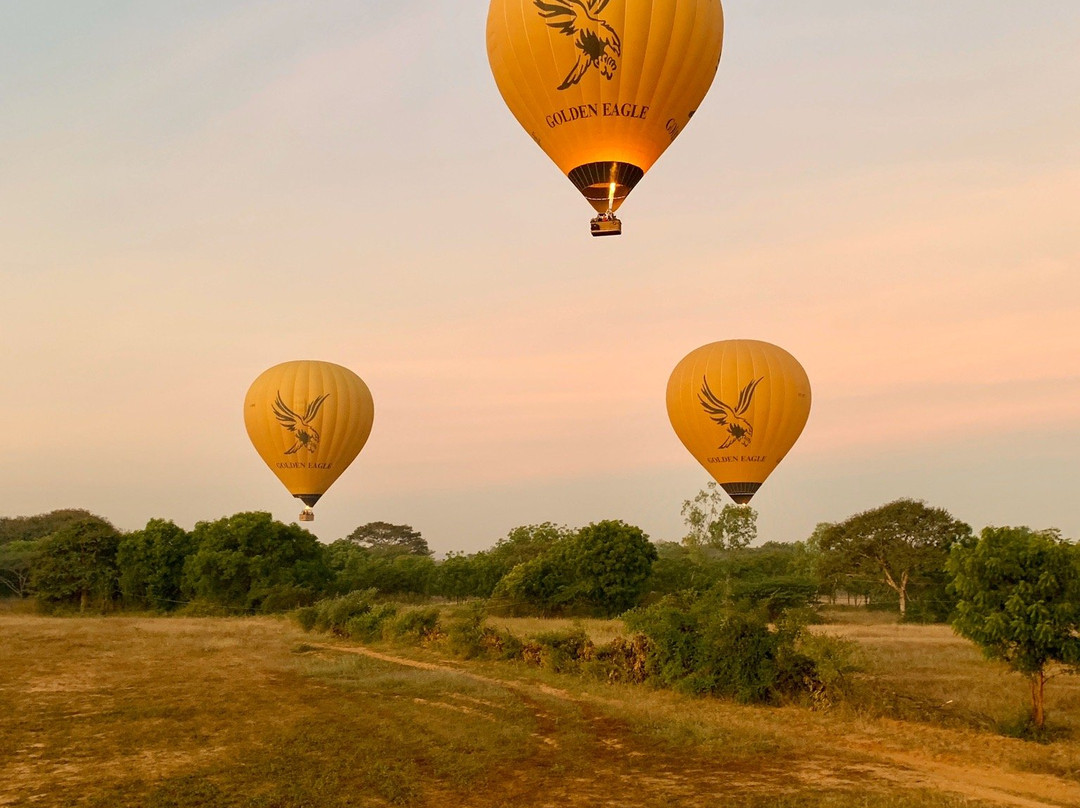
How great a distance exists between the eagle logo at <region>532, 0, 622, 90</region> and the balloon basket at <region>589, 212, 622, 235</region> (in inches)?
133

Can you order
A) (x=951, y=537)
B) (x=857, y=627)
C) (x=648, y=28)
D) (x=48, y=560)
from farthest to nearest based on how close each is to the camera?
(x=48, y=560)
(x=951, y=537)
(x=857, y=627)
(x=648, y=28)

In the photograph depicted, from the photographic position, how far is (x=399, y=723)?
59.3ft

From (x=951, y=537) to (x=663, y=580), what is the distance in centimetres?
1657

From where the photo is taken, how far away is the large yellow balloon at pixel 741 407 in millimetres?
32906

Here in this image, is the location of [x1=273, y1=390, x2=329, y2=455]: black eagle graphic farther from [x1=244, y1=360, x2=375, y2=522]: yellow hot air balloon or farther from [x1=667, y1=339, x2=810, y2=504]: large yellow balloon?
[x1=667, y1=339, x2=810, y2=504]: large yellow balloon

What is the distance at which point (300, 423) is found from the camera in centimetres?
3894

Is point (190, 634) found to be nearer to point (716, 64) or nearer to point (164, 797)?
point (164, 797)

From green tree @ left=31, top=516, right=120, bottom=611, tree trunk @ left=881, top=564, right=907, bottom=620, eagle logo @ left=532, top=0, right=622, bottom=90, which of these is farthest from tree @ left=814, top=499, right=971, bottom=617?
green tree @ left=31, top=516, right=120, bottom=611

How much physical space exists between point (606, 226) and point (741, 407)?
12924mm

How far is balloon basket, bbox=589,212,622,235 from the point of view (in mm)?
22266

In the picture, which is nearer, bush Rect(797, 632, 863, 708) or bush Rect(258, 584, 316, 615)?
bush Rect(797, 632, 863, 708)

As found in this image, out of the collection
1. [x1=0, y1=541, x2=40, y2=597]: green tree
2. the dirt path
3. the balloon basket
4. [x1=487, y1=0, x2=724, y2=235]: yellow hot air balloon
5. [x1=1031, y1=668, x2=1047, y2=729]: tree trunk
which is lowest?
Answer: [x1=0, y1=541, x2=40, y2=597]: green tree

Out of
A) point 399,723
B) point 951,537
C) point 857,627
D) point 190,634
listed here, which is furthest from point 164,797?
point 951,537

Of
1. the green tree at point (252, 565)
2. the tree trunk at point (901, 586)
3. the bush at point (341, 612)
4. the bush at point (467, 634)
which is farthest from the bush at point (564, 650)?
the green tree at point (252, 565)
